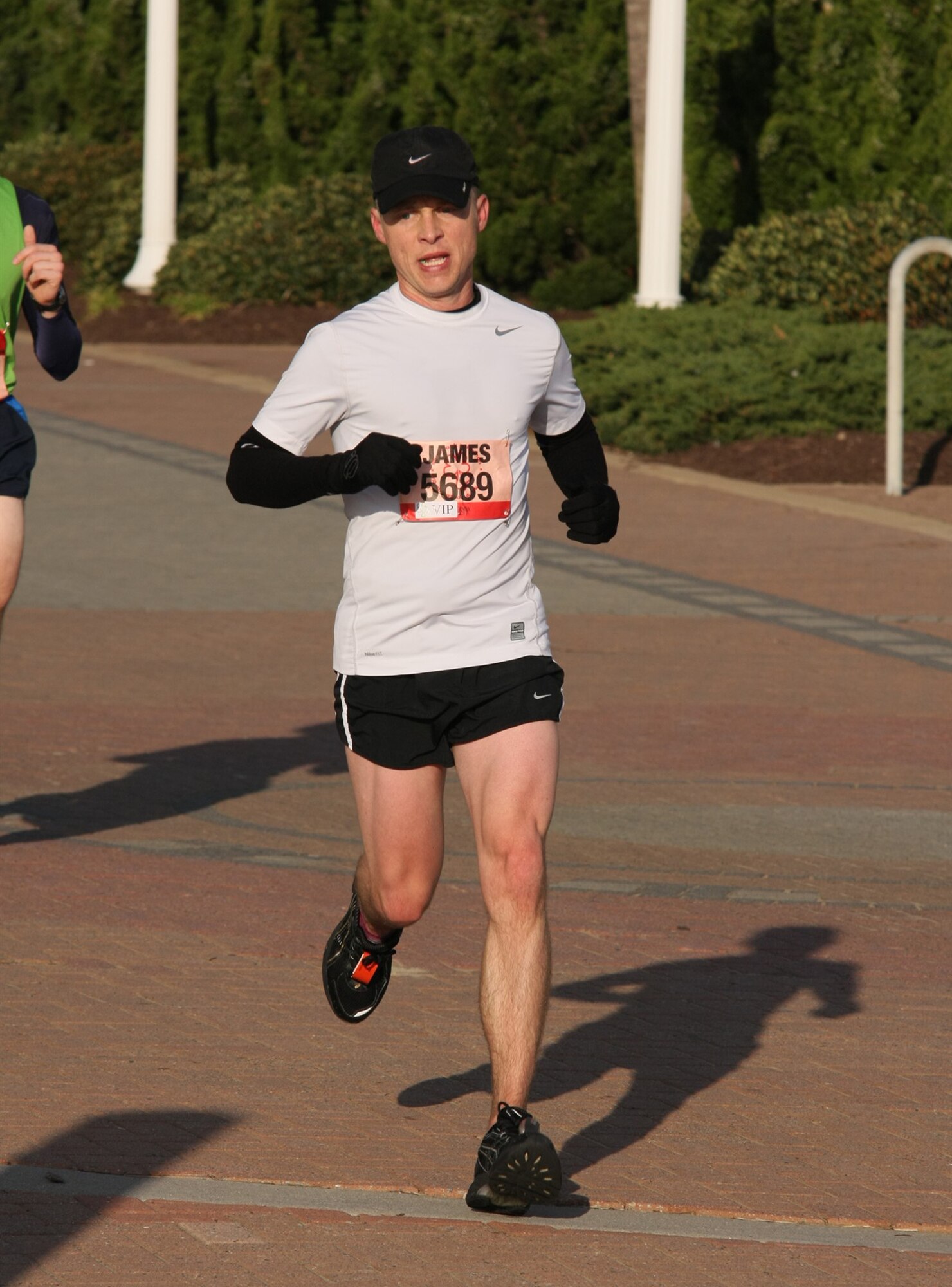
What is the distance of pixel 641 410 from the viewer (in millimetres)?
17188

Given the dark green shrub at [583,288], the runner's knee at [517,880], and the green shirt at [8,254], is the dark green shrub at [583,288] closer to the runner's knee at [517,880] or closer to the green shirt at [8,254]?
the green shirt at [8,254]

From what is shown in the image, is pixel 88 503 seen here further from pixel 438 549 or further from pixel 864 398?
pixel 438 549

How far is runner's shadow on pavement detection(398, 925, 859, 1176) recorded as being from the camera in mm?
4953

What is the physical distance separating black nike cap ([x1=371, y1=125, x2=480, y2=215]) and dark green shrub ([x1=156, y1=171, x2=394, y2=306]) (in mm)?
19954

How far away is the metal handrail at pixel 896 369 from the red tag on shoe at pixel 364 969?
33.4 feet

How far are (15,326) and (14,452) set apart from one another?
0.36m

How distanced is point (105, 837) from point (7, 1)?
29699 mm

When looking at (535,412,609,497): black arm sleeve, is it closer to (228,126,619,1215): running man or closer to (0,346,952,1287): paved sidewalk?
(228,126,619,1215): running man

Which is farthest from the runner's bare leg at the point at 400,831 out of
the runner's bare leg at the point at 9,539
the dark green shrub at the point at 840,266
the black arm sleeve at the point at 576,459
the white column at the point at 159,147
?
the white column at the point at 159,147

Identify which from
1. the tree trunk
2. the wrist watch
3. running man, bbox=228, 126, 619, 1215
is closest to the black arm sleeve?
running man, bbox=228, 126, 619, 1215

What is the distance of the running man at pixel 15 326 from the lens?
20.6ft

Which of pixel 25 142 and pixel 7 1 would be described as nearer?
pixel 25 142

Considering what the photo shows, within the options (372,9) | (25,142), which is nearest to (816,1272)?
(372,9)

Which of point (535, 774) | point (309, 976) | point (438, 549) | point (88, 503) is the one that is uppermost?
point (438, 549)
